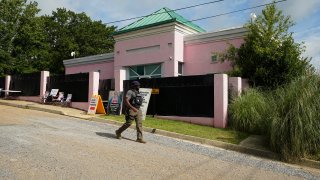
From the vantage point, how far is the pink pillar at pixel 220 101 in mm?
13742

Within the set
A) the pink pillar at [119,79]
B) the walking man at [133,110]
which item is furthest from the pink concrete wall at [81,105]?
the walking man at [133,110]

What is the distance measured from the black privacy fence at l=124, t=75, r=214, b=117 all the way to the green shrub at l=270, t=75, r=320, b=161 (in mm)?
4090

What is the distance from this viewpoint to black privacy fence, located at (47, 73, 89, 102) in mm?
18562

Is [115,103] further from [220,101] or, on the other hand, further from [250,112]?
[250,112]

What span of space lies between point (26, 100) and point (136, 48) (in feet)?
25.4

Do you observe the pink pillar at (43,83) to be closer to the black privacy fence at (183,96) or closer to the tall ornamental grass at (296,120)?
the black privacy fence at (183,96)

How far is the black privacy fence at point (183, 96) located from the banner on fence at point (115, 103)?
4.28 feet

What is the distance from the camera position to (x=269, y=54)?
642 inches

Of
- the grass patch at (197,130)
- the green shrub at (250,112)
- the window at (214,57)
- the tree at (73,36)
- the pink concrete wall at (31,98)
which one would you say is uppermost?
the tree at (73,36)

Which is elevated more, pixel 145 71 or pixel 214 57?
pixel 214 57

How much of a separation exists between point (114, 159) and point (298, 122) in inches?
210

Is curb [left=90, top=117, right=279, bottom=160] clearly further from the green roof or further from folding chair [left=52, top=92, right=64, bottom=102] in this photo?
the green roof

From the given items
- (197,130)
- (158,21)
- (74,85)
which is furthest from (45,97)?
(197,130)

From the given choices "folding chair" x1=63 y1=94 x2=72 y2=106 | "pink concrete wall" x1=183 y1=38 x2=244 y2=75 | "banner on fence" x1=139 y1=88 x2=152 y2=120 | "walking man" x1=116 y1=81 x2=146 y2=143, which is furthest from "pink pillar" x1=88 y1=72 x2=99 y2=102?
"walking man" x1=116 y1=81 x2=146 y2=143
